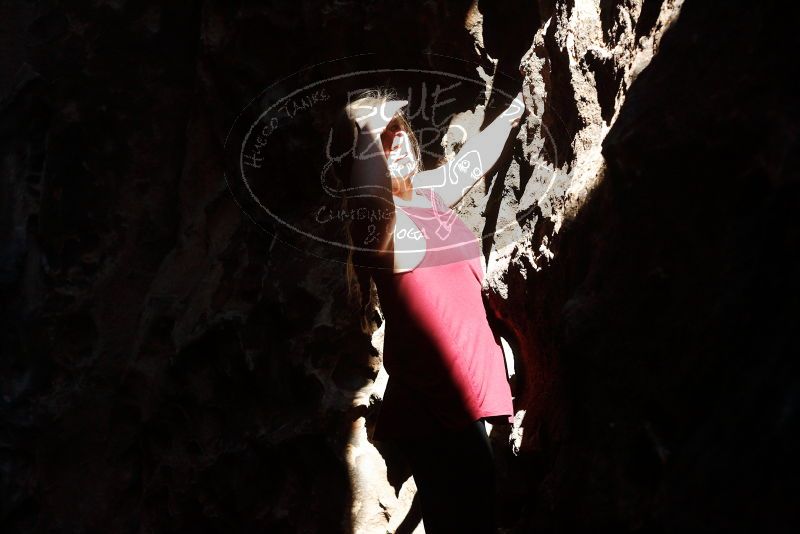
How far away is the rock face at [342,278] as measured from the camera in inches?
34.1

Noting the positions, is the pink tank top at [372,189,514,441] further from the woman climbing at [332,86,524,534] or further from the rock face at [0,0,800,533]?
the rock face at [0,0,800,533]

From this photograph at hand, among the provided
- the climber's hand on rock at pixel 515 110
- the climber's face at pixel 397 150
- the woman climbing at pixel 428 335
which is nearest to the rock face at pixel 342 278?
the climber's hand on rock at pixel 515 110

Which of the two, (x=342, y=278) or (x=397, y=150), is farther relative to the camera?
(x=342, y=278)

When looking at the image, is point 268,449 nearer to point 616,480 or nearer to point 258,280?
point 258,280

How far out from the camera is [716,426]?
0.82 meters

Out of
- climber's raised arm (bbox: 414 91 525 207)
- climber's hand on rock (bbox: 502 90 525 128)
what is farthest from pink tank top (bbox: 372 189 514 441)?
climber's hand on rock (bbox: 502 90 525 128)

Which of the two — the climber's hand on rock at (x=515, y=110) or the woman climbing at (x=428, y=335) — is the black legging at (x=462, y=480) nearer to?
the woman climbing at (x=428, y=335)

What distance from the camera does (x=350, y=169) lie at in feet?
4.74

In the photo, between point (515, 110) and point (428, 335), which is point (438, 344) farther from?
point (515, 110)

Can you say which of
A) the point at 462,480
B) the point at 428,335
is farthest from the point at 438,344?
the point at 462,480

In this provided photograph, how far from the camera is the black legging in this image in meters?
1.24

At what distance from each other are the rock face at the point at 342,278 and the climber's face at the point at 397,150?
32 cm

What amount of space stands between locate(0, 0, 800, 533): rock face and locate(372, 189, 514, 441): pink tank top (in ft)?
0.51

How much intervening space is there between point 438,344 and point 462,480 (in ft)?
0.89
